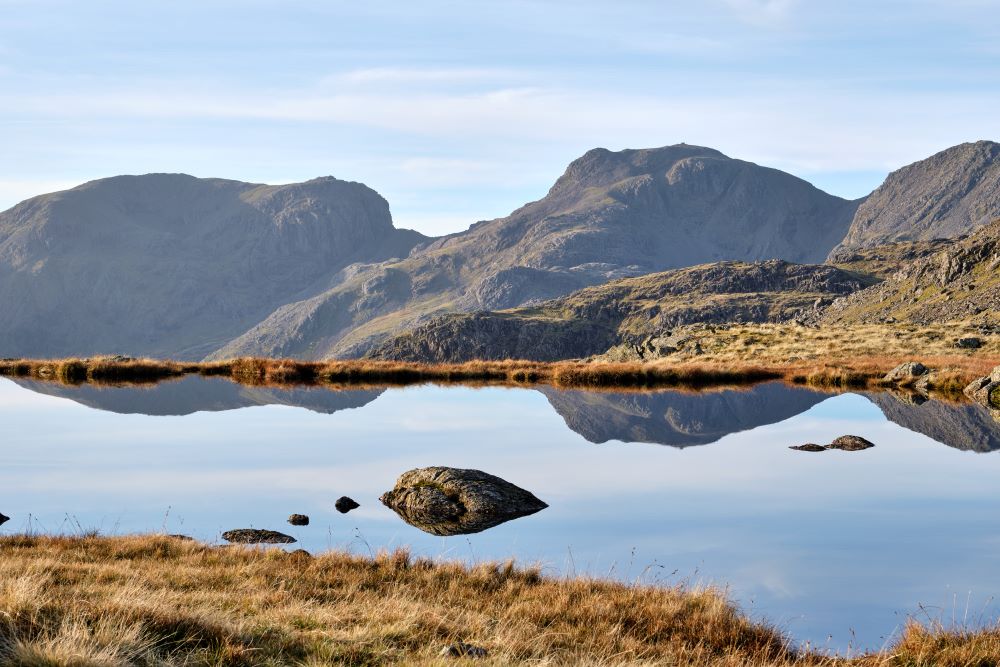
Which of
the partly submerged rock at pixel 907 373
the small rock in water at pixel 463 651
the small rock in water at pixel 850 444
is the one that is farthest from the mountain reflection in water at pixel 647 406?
the small rock in water at pixel 463 651

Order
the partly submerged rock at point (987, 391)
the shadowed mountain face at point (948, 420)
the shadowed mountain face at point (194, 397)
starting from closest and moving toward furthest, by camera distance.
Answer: the shadowed mountain face at point (948, 420) → the shadowed mountain face at point (194, 397) → the partly submerged rock at point (987, 391)

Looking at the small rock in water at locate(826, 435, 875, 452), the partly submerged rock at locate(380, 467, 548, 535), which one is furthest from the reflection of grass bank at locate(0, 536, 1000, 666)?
the small rock in water at locate(826, 435, 875, 452)

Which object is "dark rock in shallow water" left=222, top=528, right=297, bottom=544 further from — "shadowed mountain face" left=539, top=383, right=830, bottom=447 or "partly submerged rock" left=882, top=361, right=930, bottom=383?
"partly submerged rock" left=882, top=361, right=930, bottom=383

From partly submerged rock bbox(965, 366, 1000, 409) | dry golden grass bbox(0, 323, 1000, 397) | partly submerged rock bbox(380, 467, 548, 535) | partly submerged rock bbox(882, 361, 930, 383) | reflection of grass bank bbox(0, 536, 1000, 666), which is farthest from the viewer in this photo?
dry golden grass bbox(0, 323, 1000, 397)

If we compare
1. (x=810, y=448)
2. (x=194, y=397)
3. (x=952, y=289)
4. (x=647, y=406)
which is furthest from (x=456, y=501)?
(x=952, y=289)

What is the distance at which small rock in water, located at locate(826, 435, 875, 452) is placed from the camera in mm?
32219

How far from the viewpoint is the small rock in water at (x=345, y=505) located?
22.4 m

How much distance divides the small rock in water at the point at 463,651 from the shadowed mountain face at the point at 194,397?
3232 centimetres

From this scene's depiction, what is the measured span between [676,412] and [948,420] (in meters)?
12.2

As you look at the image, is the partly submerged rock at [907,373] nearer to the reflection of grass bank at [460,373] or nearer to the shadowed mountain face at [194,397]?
the reflection of grass bank at [460,373]

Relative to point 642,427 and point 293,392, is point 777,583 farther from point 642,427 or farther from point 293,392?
A: point 293,392

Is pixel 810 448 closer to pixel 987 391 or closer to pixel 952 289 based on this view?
pixel 987 391

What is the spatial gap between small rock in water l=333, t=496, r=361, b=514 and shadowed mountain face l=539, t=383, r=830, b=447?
13.2 metres

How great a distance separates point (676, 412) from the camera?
42.9 meters
